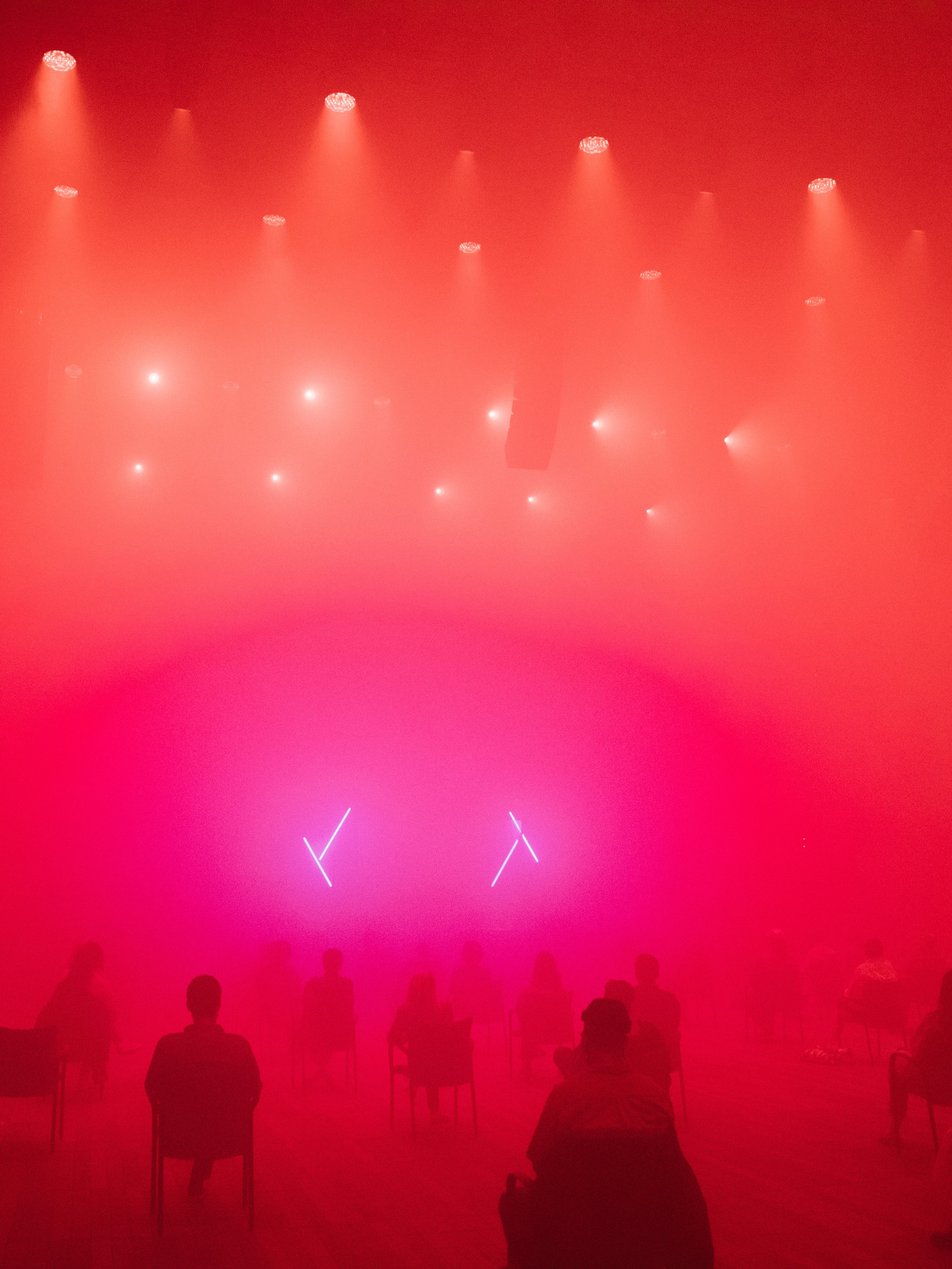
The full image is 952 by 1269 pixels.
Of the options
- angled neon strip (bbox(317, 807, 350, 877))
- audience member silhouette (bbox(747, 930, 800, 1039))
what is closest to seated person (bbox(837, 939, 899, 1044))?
audience member silhouette (bbox(747, 930, 800, 1039))

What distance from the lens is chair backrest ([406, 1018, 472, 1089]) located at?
19.2ft

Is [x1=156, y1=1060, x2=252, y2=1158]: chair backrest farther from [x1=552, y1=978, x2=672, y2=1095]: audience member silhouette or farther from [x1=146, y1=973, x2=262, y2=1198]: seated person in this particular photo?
[x1=552, y1=978, x2=672, y2=1095]: audience member silhouette

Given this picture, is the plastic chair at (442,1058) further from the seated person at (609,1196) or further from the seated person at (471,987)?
the seated person at (609,1196)

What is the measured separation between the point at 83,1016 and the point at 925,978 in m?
7.41

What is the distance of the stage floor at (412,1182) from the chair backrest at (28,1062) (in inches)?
16.2

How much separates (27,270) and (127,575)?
5.17 meters

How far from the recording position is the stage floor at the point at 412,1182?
390 cm

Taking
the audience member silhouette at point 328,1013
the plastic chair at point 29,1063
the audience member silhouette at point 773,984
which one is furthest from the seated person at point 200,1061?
the audience member silhouette at point 773,984

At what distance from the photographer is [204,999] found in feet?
15.4

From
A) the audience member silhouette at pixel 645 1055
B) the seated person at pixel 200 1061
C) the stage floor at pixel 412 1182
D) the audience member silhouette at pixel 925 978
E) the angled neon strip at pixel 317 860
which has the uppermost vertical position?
the angled neon strip at pixel 317 860

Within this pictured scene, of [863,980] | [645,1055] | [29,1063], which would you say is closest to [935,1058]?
[645,1055]

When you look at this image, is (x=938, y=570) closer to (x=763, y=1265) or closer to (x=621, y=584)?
(x=621, y=584)

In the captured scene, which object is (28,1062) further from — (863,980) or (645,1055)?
(863,980)

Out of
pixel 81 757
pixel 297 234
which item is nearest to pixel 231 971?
pixel 81 757
